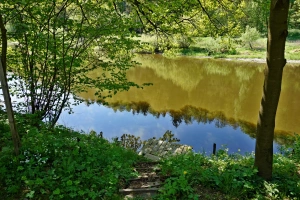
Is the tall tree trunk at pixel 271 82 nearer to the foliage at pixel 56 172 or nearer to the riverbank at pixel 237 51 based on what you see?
the foliage at pixel 56 172

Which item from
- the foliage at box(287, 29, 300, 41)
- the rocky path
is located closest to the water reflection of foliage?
the rocky path

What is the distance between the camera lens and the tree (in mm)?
5766

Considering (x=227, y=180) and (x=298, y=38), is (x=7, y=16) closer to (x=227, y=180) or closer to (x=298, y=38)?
Answer: (x=227, y=180)

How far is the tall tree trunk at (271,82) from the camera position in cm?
307

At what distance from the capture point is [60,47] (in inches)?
244

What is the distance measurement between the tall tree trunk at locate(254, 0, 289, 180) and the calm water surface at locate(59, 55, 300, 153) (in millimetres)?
5987

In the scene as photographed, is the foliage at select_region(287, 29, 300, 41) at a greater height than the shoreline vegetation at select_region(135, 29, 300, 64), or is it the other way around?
the foliage at select_region(287, 29, 300, 41)

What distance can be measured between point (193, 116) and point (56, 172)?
10533 mm

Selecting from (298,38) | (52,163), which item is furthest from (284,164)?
(298,38)

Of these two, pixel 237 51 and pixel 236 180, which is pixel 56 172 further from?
pixel 237 51

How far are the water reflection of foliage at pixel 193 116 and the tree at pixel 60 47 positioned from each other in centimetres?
637

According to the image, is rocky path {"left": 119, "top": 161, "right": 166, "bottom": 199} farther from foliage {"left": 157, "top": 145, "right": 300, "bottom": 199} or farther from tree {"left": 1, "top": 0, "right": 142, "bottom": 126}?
tree {"left": 1, "top": 0, "right": 142, "bottom": 126}

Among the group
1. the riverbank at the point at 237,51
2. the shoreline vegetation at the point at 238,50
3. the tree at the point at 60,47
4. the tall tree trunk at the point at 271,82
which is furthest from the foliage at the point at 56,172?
the riverbank at the point at 237,51

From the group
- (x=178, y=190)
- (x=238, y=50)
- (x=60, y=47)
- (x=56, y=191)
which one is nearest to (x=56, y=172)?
(x=56, y=191)
